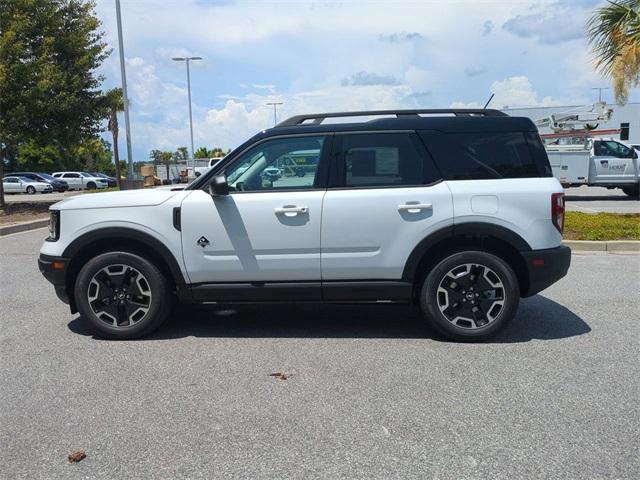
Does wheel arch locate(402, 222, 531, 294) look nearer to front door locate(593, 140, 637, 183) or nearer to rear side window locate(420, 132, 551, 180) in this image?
rear side window locate(420, 132, 551, 180)

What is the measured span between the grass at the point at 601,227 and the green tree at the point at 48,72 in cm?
1411

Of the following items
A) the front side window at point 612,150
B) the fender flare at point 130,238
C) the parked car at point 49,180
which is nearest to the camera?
the fender flare at point 130,238

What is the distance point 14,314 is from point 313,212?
356 cm

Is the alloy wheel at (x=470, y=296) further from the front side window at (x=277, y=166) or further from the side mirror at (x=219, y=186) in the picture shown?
the side mirror at (x=219, y=186)

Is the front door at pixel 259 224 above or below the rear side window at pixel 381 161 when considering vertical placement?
below

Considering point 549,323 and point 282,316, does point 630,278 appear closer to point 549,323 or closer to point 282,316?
point 549,323

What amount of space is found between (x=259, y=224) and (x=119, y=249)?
52.3 inches

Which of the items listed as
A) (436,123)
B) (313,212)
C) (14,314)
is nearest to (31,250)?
(14,314)

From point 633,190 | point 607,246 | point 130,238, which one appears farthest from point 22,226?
point 633,190

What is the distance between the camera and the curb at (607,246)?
9344 millimetres

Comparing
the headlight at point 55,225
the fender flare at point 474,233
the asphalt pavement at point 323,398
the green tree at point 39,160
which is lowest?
the asphalt pavement at point 323,398

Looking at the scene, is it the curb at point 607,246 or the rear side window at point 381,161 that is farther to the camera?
the curb at point 607,246

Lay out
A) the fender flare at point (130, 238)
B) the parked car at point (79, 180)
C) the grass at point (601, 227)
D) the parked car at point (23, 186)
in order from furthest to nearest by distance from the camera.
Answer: the parked car at point (79, 180)
the parked car at point (23, 186)
the grass at point (601, 227)
the fender flare at point (130, 238)

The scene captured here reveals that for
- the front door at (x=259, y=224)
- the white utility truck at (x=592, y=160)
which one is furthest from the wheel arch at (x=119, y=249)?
the white utility truck at (x=592, y=160)
